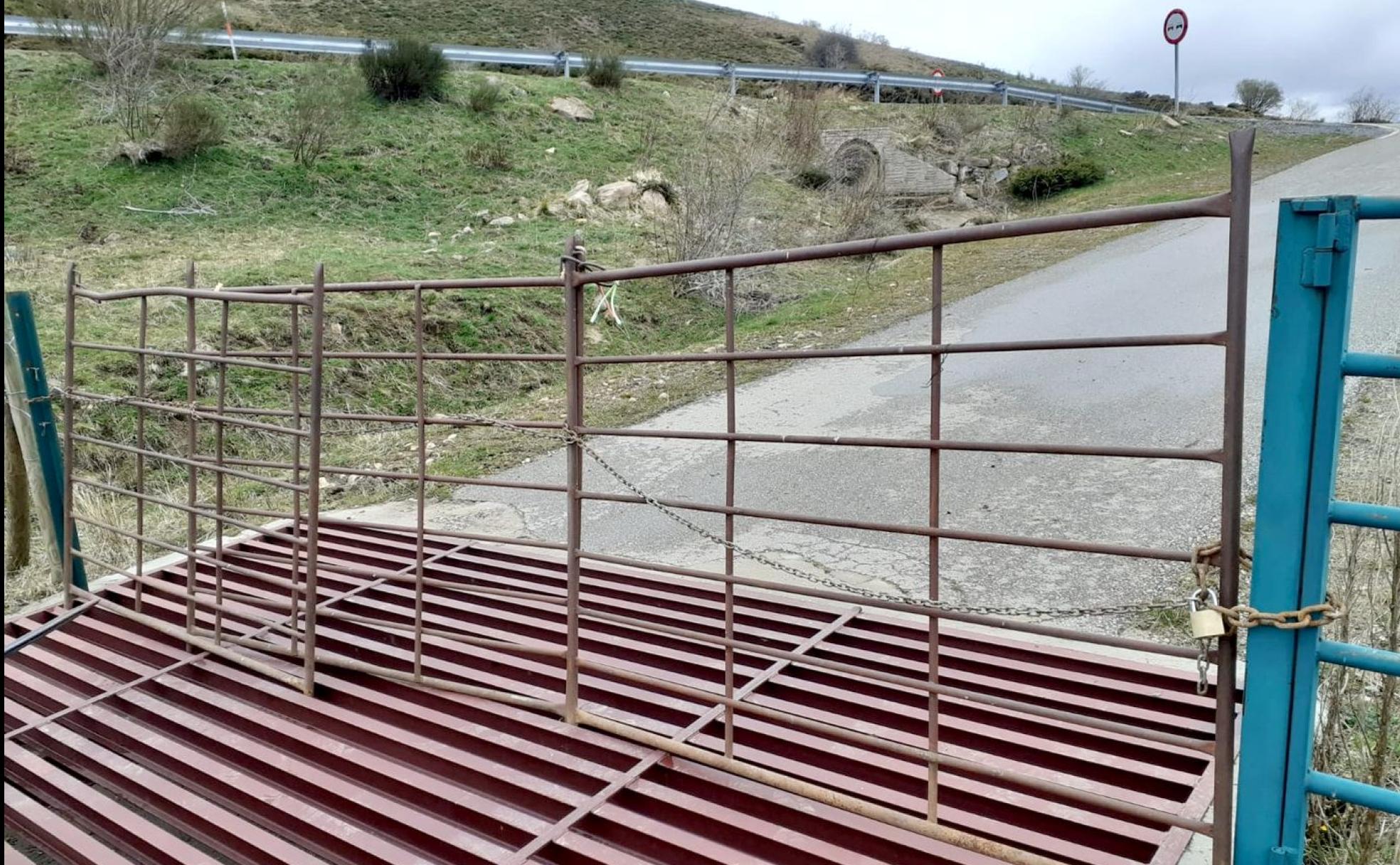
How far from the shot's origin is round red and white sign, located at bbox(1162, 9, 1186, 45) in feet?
66.9

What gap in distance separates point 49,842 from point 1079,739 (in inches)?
124

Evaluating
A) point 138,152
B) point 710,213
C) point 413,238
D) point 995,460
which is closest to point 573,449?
point 995,460

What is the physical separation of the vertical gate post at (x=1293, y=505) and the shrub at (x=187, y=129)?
16.1m

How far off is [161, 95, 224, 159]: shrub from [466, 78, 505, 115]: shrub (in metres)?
5.29

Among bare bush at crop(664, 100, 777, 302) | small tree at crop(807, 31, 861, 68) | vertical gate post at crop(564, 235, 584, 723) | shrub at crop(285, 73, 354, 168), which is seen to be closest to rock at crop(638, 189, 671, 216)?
bare bush at crop(664, 100, 777, 302)

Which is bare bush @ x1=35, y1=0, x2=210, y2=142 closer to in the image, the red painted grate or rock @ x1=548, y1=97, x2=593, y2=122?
rock @ x1=548, y1=97, x2=593, y2=122

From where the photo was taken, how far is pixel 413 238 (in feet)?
46.0

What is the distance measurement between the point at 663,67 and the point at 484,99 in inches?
355

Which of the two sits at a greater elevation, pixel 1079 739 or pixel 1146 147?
pixel 1146 147

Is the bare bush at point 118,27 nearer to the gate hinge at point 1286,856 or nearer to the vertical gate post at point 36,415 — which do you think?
the vertical gate post at point 36,415

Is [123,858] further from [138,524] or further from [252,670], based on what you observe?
[138,524]

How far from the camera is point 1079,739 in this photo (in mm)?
3145

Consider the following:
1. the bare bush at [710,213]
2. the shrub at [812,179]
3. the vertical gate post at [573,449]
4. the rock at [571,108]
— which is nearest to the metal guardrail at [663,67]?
the rock at [571,108]

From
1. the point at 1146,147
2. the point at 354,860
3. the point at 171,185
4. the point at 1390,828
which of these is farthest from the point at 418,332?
the point at 1146,147
